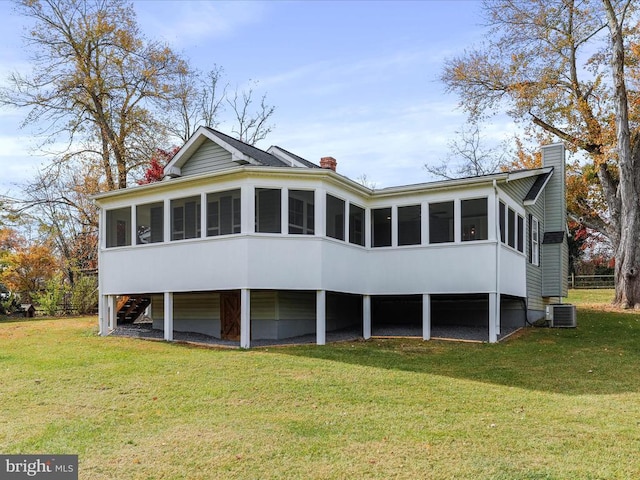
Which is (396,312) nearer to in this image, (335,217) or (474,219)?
(474,219)

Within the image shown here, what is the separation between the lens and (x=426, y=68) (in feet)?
88.7

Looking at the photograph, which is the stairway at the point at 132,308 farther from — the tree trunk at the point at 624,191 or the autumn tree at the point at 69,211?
the tree trunk at the point at 624,191

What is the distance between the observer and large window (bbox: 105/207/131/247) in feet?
52.9

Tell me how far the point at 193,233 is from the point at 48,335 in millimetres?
5462

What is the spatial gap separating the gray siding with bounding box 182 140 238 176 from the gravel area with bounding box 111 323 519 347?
493 cm

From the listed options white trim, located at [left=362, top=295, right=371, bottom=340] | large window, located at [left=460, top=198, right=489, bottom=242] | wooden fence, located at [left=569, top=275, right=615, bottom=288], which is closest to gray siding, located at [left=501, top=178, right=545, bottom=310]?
large window, located at [left=460, top=198, right=489, bottom=242]

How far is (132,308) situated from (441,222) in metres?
10.7

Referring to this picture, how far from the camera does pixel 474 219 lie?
14.3m

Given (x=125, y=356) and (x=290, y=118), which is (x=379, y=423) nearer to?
(x=125, y=356)

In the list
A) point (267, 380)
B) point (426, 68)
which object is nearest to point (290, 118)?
point (426, 68)

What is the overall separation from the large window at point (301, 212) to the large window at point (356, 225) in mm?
1518

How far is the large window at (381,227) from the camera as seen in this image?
15508 millimetres

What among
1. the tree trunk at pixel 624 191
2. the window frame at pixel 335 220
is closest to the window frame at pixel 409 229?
the window frame at pixel 335 220

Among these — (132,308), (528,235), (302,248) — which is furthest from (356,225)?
(132,308)
